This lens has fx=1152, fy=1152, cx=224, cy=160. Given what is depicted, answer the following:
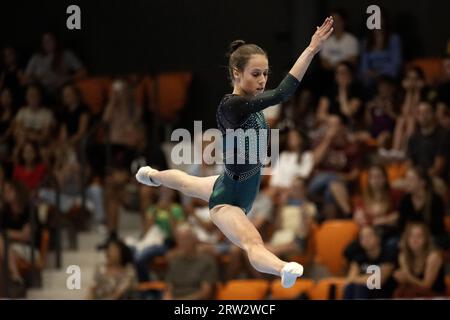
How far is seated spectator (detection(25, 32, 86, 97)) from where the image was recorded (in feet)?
38.2

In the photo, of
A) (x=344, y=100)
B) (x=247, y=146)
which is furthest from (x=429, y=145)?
(x=247, y=146)

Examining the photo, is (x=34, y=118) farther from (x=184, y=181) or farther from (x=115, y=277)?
(x=184, y=181)

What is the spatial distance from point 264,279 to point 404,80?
242 cm

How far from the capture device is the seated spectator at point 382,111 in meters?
10.8

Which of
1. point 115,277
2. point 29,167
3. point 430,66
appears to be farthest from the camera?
point 430,66

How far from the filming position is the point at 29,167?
1102 cm

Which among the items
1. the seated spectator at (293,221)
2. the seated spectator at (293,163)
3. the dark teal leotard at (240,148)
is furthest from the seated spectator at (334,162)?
the dark teal leotard at (240,148)

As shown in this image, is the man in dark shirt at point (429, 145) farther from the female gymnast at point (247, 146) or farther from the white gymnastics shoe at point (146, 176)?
the female gymnast at point (247, 146)

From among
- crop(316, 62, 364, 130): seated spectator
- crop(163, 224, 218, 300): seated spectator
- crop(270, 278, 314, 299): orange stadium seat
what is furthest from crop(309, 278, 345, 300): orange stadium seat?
crop(316, 62, 364, 130): seated spectator

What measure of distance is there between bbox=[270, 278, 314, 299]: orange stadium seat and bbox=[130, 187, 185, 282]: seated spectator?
114cm

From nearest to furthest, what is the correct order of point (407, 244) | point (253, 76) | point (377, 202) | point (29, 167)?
point (253, 76) < point (407, 244) < point (377, 202) < point (29, 167)

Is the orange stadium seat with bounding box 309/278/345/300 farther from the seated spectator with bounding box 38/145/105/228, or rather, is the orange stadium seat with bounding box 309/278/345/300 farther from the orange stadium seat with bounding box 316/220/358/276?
the seated spectator with bounding box 38/145/105/228

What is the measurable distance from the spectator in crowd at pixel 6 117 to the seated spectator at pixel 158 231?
187 cm

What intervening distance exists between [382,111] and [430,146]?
2.42ft
